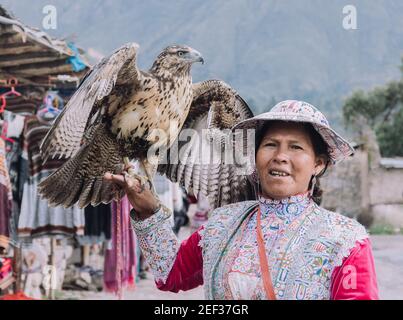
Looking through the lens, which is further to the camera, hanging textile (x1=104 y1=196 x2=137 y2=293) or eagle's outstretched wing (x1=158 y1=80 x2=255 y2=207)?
hanging textile (x1=104 y1=196 x2=137 y2=293)

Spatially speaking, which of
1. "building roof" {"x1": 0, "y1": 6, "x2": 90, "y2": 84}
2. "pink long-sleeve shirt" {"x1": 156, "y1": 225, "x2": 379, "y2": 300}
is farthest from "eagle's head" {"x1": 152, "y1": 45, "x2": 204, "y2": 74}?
"building roof" {"x1": 0, "y1": 6, "x2": 90, "y2": 84}

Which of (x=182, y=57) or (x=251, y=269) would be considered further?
(x=182, y=57)

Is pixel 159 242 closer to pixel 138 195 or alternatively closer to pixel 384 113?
pixel 138 195

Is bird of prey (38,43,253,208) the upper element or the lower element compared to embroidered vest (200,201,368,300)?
upper

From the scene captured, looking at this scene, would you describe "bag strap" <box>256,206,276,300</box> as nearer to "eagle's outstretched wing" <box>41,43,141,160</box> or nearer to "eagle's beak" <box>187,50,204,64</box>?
"eagle's outstretched wing" <box>41,43,141,160</box>

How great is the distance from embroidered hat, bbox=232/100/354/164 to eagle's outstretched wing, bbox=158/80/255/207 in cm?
61

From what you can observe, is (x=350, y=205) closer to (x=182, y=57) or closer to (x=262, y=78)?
(x=262, y=78)

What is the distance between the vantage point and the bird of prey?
77.5 inches

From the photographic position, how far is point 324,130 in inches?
56.9

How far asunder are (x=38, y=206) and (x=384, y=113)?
295 cm

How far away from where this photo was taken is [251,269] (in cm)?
142

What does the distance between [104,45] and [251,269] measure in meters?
2.03

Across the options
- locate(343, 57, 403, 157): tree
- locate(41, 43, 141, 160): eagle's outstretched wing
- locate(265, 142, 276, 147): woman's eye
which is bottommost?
locate(265, 142, 276, 147): woman's eye

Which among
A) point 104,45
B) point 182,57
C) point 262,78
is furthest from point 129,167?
point 262,78
